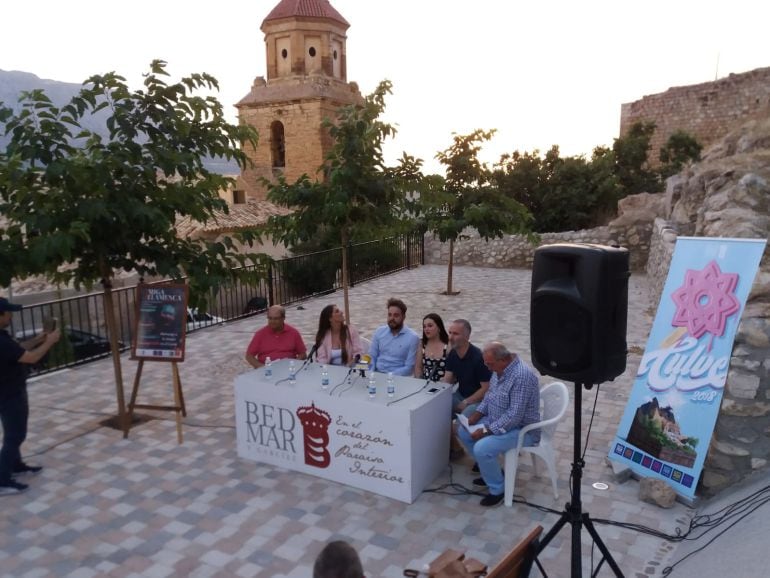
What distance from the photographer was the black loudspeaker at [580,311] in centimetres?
311

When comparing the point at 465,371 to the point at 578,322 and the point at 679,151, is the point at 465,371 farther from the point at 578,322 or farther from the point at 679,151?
the point at 679,151

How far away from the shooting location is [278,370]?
5270mm

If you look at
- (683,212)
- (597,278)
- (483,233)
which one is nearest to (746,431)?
(597,278)

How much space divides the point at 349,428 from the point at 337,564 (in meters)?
2.46

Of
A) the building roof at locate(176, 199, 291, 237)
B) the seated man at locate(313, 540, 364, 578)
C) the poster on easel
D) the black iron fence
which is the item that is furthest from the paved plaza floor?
the building roof at locate(176, 199, 291, 237)

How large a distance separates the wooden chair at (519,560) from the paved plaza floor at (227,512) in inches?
38.0

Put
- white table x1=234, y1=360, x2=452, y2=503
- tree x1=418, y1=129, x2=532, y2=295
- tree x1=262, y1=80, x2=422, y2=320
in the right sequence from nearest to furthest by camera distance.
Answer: white table x1=234, y1=360, x2=452, y2=503 < tree x1=262, y1=80, x2=422, y2=320 < tree x1=418, y1=129, x2=532, y2=295

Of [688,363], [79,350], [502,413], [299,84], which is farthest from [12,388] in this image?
[299,84]

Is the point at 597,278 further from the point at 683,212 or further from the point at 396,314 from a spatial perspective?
the point at 683,212

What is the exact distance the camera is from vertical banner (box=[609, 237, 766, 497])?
4.04 metres

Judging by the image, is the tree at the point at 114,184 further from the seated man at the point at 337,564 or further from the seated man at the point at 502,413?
the seated man at the point at 337,564

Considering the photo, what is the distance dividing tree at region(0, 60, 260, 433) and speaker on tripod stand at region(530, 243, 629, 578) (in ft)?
11.2

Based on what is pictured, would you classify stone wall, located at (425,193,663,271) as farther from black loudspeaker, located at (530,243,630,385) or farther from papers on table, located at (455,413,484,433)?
black loudspeaker, located at (530,243,630,385)

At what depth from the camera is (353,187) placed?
6836 millimetres
